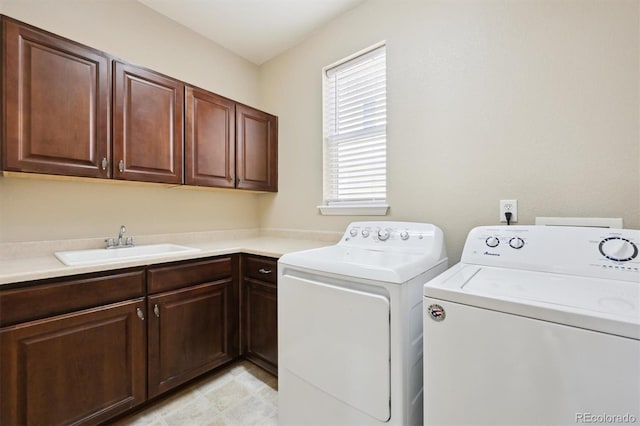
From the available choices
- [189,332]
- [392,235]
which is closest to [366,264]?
[392,235]

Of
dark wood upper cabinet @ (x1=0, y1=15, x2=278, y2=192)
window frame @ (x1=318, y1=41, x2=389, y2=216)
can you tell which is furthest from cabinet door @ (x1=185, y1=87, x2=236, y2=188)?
window frame @ (x1=318, y1=41, x2=389, y2=216)

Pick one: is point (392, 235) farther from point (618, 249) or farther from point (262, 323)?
point (262, 323)

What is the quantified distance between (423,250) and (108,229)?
2111mm

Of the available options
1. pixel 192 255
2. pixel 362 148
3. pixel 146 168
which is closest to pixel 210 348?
pixel 192 255

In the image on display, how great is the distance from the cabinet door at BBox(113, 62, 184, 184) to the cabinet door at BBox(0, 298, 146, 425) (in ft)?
2.84

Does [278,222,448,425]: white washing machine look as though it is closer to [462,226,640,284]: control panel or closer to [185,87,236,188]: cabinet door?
[462,226,640,284]: control panel

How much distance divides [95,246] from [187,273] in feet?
2.36

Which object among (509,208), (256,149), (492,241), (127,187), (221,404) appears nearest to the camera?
(492,241)

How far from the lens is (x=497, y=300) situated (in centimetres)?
80

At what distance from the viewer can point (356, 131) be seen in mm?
2184

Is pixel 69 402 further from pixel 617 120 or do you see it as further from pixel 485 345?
pixel 617 120

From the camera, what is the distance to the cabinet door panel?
1.84 meters

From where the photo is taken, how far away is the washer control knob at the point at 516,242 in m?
1.20

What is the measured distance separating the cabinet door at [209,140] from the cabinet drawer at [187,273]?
66 cm
